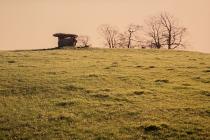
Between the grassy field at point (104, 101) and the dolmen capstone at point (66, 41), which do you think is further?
the dolmen capstone at point (66, 41)

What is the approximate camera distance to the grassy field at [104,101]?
53.5 ft

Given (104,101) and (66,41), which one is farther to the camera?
(66,41)

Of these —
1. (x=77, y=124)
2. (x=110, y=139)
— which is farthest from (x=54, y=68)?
(x=110, y=139)

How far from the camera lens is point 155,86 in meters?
23.7

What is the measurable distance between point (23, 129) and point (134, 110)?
549 centimetres

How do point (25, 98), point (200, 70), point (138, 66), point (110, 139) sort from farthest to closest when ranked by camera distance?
point (138, 66), point (200, 70), point (25, 98), point (110, 139)

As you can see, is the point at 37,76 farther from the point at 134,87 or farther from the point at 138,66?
the point at 138,66

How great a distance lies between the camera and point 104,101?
805 inches

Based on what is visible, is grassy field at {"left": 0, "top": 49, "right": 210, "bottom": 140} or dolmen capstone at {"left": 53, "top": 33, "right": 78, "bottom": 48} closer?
grassy field at {"left": 0, "top": 49, "right": 210, "bottom": 140}

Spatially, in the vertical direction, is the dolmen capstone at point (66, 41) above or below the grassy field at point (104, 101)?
above

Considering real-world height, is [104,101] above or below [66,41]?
below

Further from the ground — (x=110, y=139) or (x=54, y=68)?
(x=54, y=68)

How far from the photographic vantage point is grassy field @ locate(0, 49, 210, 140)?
1631 cm

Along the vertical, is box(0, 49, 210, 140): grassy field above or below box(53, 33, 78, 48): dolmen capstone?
below
